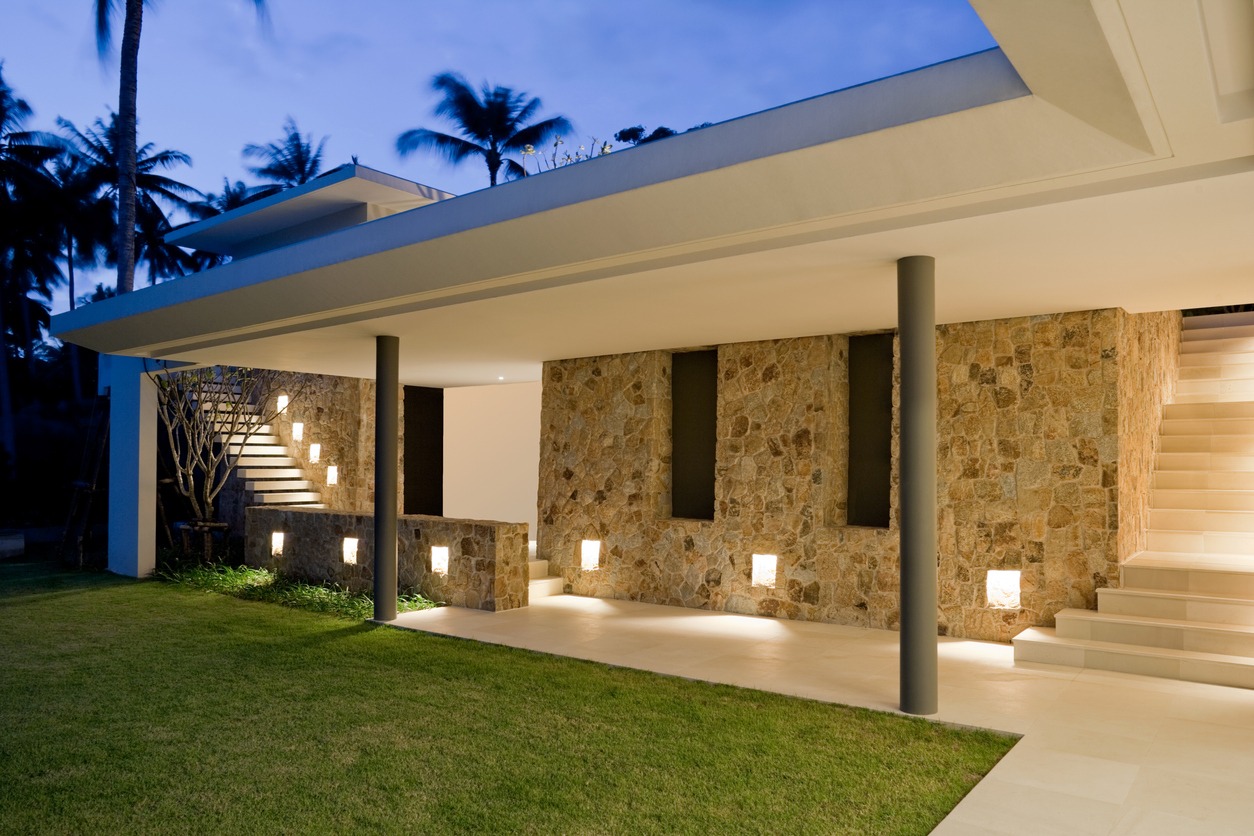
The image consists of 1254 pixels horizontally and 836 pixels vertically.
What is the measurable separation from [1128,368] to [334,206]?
846 cm

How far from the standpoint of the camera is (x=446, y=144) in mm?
27141

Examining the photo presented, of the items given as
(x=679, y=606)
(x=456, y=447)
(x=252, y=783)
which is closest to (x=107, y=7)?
(x=456, y=447)

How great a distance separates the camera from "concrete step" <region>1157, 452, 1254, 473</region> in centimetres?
884

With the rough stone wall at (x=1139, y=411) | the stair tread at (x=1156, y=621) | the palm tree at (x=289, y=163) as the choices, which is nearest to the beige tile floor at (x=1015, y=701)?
the stair tread at (x=1156, y=621)

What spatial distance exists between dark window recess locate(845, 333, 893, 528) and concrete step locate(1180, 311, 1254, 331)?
502cm

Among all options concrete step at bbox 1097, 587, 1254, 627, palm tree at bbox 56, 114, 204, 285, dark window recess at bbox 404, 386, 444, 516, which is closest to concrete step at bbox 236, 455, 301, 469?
dark window recess at bbox 404, 386, 444, 516

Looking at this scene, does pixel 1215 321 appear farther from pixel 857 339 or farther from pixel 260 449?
pixel 260 449

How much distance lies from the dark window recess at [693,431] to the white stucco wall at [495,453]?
581 centimetres

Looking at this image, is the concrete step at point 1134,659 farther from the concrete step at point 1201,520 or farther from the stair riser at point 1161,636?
the concrete step at point 1201,520

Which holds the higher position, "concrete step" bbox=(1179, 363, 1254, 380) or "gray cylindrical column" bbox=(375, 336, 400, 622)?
"concrete step" bbox=(1179, 363, 1254, 380)

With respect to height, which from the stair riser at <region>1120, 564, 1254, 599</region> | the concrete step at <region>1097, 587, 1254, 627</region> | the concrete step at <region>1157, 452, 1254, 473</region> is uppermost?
the concrete step at <region>1157, 452, 1254, 473</region>

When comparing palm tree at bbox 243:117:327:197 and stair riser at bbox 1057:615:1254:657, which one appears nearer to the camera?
stair riser at bbox 1057:615:1254:657

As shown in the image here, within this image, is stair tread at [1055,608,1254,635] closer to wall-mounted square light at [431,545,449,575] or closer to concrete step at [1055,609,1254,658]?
concrete step at [1055,609,1254,658]

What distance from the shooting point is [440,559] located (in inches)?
398
